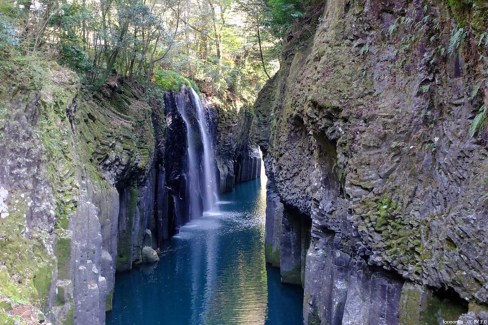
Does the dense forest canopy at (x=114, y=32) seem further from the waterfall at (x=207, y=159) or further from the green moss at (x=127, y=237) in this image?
the green moss at (x=127, y=237)

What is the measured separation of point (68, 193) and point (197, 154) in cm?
2199

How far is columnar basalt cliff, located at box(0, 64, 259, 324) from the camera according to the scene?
9383 millimetres

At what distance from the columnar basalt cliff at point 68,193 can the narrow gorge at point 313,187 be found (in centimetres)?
5

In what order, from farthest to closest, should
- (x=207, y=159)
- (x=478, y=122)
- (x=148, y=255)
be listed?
(x=207, y=159) → (x=148, y=255) → (x=478, y=122)

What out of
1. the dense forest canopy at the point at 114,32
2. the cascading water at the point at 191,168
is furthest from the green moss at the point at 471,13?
the cascading water at the point at 191,168

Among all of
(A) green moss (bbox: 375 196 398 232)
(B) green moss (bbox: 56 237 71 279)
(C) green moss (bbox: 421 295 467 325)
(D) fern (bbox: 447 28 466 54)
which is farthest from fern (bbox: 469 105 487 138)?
(B) green moss (bbox: 56 237 71 279)

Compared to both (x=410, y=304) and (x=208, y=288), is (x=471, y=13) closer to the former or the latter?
(x=410, y=304)

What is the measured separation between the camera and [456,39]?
7863 millimetres

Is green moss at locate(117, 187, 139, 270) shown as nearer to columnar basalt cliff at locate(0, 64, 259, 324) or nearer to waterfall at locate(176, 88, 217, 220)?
columnar basalt cliff at locate(0, 64, 259, 324)

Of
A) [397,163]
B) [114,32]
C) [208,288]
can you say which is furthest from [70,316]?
[114,32]

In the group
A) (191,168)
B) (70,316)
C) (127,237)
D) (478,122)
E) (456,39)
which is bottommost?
(70,316)

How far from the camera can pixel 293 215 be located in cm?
1894

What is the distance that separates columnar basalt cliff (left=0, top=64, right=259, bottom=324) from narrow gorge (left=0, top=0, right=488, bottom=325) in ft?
0.15

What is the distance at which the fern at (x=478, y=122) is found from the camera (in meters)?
7.27
